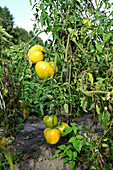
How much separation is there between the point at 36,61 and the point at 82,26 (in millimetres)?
498

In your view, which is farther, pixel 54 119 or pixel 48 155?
pixel 48 155

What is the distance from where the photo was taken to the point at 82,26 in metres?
1.34

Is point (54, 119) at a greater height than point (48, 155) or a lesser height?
greater

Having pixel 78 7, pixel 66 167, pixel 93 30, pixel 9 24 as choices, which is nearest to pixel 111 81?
pixel 93 30

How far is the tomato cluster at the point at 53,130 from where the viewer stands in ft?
4.58

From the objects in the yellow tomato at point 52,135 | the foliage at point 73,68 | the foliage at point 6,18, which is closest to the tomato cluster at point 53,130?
the yellow tomato at point 52,135

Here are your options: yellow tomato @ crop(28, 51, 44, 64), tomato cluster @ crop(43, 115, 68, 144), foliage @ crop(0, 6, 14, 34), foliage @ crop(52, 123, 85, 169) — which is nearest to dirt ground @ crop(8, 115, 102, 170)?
foliage @ crop(52, 123, 85, 169)

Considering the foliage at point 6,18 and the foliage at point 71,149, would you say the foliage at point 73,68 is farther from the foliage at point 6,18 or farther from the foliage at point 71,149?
the foliage at point 6,18

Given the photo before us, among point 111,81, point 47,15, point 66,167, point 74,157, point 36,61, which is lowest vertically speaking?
point 66,167

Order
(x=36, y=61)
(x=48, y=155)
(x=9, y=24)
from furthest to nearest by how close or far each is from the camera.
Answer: (x=9, y=24)
(x=48, y=155)
(x=36, y=61)

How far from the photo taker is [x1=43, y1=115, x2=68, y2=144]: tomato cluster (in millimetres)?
1395

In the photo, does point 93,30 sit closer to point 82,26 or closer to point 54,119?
point 82,26

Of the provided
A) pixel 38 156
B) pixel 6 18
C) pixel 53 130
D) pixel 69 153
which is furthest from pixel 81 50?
pixel 6 18

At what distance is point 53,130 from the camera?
4.63 ft
